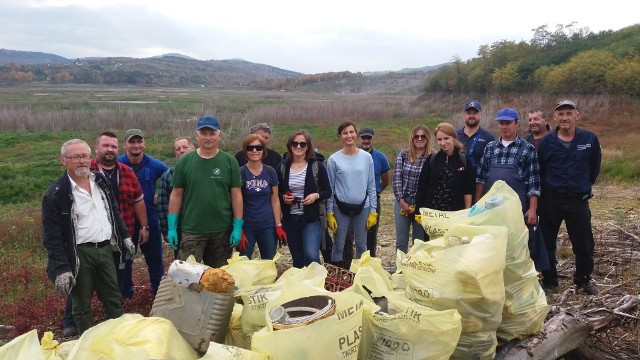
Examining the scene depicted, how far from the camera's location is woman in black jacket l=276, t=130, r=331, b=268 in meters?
4.46

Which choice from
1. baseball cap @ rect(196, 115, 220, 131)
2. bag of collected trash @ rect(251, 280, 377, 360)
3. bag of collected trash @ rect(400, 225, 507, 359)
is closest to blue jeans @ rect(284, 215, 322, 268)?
baseball cap @ rect(196, 115, 220, 131)

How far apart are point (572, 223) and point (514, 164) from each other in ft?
2.56

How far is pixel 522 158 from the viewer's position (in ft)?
13.8

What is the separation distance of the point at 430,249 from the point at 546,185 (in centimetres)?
216

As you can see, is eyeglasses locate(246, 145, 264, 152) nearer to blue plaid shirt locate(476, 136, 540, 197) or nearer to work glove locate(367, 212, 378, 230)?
work glove locate(367, 212, 378, 230)

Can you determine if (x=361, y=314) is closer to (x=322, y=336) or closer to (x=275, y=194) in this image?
(x=322, y=336)

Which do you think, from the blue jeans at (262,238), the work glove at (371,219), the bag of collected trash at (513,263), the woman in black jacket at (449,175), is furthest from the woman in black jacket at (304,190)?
the bag of collected trash at (513,263)

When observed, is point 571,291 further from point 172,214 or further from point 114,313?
point 114,313

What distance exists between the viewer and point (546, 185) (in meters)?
4.42

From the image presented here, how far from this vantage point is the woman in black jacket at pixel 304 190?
4457 millimetres

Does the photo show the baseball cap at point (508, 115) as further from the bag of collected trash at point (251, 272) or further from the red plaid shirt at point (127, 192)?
the red plaid shirt at point (127, 192)

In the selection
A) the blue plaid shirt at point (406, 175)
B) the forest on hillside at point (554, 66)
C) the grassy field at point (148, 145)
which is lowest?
the grassy field at point (148, 145)

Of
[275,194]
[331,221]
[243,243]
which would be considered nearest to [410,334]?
[243,243]

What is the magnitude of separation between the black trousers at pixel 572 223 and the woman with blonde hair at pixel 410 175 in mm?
1089
